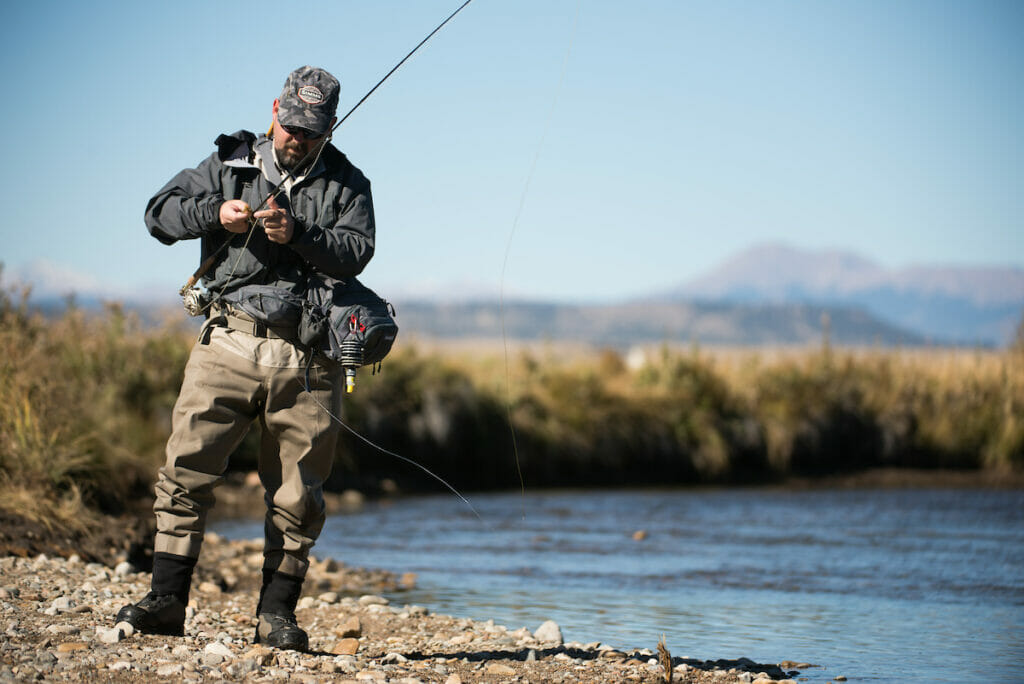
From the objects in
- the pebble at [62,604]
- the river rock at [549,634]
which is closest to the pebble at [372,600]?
the river rock at [549,634]

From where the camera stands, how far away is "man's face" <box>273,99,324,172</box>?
13.7 ft

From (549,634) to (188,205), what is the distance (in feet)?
8.21

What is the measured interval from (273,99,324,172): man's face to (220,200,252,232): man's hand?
0.28m

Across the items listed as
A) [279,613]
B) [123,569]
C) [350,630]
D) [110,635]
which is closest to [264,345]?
[279,613]

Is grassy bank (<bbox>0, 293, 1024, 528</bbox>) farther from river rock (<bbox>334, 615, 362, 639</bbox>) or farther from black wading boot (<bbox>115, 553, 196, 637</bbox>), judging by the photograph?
black wading boot (<bbox>115, 553, 196, 637</bbox>)

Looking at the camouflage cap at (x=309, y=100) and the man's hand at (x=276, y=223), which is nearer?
the man's hand at (x=276, y=223)

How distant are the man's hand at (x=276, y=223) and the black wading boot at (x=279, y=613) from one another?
124cm

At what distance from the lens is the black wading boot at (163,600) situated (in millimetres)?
4172

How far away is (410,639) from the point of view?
5289mm

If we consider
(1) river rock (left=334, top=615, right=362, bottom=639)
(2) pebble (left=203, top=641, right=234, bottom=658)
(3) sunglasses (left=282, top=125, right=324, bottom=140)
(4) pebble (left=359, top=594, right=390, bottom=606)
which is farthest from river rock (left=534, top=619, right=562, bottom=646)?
(3) sunglasses (left=282, top=125, right=324, bottom=140)

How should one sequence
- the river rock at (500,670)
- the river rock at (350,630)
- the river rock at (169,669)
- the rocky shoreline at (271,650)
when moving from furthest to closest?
the river rock at (350,630) < the river rock at (500,670) < the rocky shoreline at (271,650) < the river rock at (169,669)

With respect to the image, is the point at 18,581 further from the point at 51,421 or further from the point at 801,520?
the point at 801,520

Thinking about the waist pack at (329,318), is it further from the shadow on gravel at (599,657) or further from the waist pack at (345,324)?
the shadow on gravel at (599,657)

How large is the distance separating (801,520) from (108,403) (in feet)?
19.9
